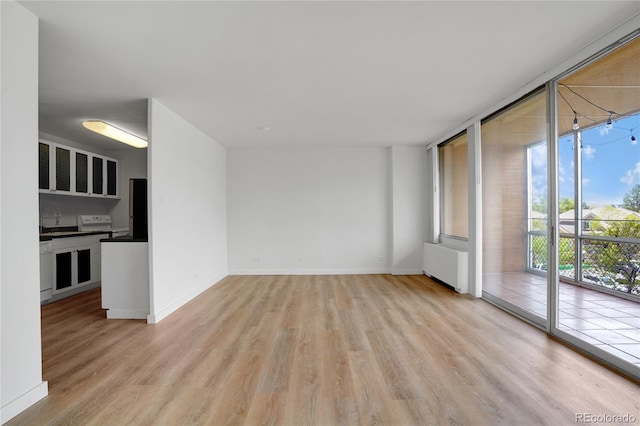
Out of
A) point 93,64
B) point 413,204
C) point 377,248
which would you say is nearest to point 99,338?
point 93,64

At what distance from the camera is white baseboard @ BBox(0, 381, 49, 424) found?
176 cm

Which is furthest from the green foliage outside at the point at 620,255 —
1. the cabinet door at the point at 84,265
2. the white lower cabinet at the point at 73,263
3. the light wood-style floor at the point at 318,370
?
the cabinet door at the point at 84,265

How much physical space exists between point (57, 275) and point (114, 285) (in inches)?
57.4

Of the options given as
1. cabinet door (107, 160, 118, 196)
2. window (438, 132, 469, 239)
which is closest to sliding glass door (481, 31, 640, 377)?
window (438, 132, 469, 239)

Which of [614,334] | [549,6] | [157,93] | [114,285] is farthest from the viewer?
[114,285]

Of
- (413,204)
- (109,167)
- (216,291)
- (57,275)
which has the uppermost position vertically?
(109,167)

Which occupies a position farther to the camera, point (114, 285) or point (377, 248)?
point (377, 248)

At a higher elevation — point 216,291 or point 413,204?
point 413,204

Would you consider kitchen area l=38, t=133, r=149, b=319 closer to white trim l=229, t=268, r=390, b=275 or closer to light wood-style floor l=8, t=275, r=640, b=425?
light wood-style floor l=8, t=275, r=640, b=425

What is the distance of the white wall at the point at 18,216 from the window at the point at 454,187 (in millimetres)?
5137

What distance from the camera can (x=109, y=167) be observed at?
19.1 ft

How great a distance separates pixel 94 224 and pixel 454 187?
269 inches

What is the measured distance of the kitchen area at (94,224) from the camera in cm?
366

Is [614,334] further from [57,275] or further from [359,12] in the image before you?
[57,275]
